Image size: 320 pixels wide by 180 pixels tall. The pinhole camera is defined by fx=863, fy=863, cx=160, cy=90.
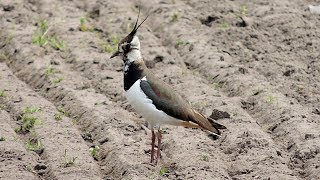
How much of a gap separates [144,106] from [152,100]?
0.33 feet

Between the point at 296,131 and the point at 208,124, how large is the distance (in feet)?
3.67

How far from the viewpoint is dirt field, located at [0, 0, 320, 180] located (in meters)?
8.82

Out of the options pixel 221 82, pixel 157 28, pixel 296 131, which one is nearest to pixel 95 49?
pixel 157 28

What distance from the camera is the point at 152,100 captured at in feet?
28.5

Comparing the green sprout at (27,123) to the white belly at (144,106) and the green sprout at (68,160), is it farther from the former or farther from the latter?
the white belly at (144,106)

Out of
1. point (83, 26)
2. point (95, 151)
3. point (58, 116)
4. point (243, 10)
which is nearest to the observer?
point (95, 151)

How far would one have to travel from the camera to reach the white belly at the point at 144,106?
869 centimetres

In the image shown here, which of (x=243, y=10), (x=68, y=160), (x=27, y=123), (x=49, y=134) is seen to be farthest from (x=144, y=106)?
(x=243, y=10)

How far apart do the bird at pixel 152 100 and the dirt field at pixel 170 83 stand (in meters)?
0.40

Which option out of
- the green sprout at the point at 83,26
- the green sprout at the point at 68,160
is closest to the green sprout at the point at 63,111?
the green sprout at the point at 68,160

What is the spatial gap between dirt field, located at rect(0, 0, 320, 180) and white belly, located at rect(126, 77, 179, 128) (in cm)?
48

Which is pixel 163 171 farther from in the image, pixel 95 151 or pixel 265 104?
pixel 265 104

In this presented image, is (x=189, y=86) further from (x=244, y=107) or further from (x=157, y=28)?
(x=157, y=28)

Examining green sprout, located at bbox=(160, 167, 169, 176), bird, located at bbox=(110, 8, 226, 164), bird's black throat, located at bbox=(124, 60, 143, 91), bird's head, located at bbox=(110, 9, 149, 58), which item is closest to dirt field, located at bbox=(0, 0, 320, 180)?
green sprout, located at bbox=(160, 167, 169, 176)
